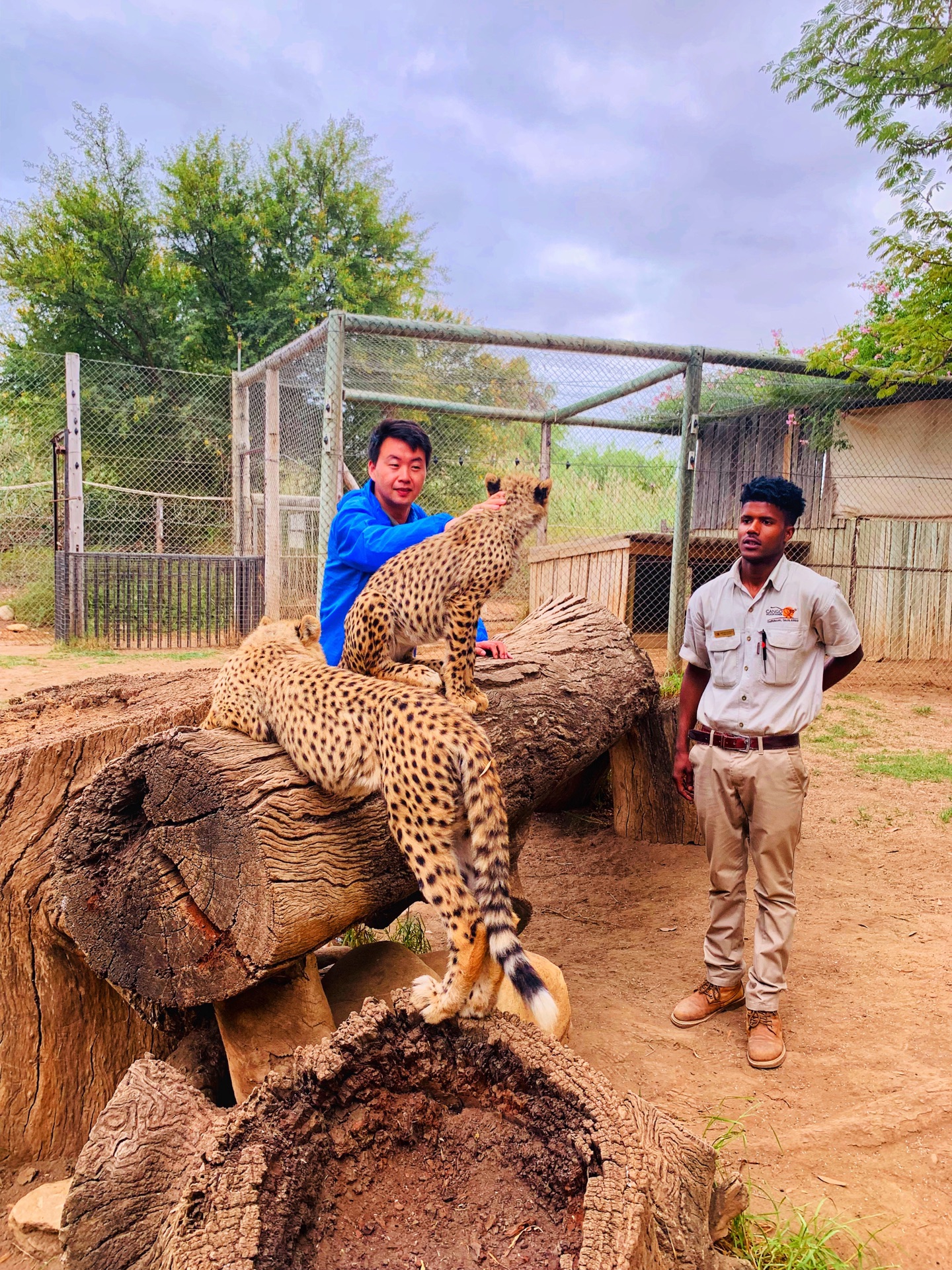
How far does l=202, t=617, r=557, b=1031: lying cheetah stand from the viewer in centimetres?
211

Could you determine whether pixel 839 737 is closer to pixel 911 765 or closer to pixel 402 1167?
pixel 911 765

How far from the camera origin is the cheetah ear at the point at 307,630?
3.40m

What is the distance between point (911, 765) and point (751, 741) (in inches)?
160

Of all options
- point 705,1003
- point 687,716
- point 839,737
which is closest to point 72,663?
point 687,716

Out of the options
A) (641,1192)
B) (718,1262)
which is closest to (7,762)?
(641,1192)

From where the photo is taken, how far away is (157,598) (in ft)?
34.1

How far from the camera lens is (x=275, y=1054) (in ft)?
8.02

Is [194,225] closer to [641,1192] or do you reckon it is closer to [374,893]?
[374,893]

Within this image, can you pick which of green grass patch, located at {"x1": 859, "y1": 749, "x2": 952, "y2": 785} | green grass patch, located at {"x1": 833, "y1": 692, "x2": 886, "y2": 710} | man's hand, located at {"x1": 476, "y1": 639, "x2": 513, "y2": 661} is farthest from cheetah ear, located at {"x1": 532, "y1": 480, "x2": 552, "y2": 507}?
green grass patch, located at {"x1": 833, "y1": 692, "x2": 886, "y2": 710}

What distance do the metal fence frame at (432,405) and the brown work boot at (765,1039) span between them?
4153mm

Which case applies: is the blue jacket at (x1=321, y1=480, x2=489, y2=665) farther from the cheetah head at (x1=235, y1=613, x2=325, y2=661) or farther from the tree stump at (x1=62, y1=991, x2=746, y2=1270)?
the tree stump at (x1=62, y1=991, x2=746, y2=1270)

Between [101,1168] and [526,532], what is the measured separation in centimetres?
241

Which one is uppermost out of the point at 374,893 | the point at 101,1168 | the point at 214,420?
the point at 214,420

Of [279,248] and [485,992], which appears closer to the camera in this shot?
[485,992]
